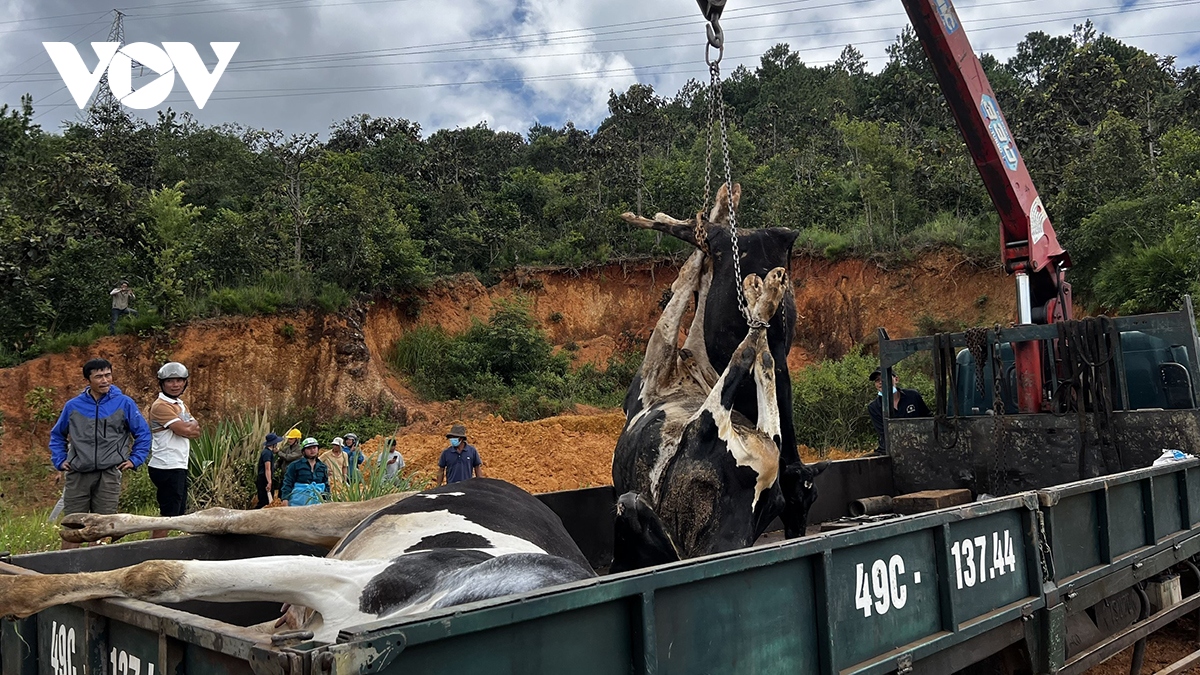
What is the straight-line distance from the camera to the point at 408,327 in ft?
79.7

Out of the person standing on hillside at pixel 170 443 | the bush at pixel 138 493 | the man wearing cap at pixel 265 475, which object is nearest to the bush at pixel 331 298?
the bush at pixel 138 493

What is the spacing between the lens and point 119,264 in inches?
738

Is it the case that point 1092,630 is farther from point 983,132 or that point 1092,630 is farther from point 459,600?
point 983,132

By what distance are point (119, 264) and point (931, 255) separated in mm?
20628

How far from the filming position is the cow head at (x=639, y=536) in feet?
11.4

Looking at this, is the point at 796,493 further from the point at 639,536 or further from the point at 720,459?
the point at 639,536

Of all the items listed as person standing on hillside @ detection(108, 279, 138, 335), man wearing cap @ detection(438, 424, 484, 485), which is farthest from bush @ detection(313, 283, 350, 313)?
man wearing cap @ detection(438, 424, 484, 485)

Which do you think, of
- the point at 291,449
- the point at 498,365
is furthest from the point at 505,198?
the point at 291,449

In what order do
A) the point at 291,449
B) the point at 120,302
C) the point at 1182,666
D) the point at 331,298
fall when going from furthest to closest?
1. the point at 331,298
2. the point at 120,302
3. the point at 291,449
4. the point at 1182,666

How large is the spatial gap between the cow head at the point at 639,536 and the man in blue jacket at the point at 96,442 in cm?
440

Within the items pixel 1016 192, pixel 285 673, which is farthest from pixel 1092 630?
pixel 1016 192

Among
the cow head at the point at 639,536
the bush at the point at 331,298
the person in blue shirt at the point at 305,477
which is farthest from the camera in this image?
the bush at the point at 331,298

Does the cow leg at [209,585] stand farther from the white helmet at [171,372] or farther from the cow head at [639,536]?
the white helmet at [171,372]

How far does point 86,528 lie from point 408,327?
68.6 ft
